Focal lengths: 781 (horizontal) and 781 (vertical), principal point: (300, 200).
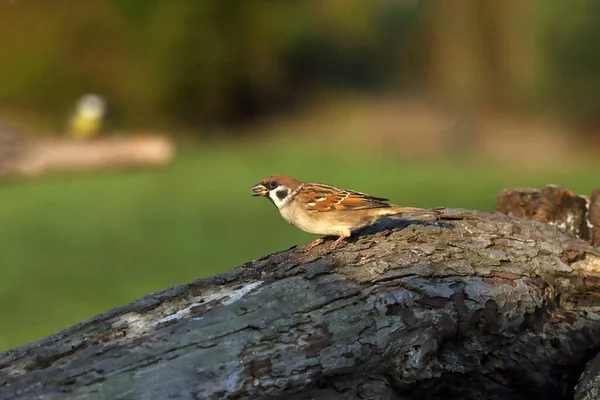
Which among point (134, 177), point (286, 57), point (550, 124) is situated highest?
point (286, 57)

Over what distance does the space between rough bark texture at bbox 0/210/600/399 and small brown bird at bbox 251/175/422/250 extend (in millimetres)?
149

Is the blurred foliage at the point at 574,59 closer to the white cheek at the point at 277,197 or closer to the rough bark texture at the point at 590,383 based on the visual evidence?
the white cheek at the point at 277,197

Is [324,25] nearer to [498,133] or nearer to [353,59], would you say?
[353,59]

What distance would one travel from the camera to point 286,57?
17.8m

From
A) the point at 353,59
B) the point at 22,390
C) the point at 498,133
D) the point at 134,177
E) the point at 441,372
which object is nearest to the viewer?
the point at 22,390

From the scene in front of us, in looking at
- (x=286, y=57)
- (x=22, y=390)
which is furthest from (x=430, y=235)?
(x=286, y=57)

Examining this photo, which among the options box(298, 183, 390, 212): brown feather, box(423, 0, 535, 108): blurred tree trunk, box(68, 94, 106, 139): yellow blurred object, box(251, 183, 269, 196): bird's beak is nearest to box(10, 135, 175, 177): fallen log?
box(68, 94, 106, 139): yellow blurred object

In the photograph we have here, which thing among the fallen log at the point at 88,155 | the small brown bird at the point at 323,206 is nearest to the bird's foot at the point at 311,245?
the small brown bird at the point at 323,206

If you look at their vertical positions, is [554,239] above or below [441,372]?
above

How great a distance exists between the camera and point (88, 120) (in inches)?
520

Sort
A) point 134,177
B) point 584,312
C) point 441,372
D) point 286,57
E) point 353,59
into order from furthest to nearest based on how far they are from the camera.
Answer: point 353,59
point 286,57
point 134,177
point 584,312
point 441,372

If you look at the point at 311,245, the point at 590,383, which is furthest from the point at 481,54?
the point at 590,383

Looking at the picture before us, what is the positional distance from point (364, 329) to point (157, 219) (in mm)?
6375

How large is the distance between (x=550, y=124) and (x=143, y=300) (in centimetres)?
1472
